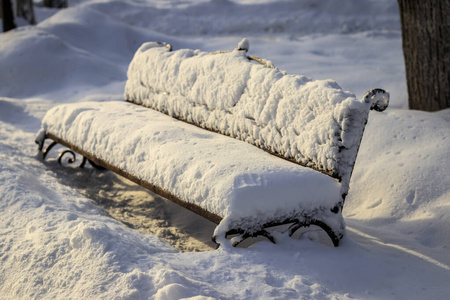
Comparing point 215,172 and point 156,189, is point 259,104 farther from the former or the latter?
point 156,189

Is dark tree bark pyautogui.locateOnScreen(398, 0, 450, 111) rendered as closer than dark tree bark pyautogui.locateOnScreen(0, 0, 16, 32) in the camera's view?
Yes

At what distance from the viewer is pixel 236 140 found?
4.02m

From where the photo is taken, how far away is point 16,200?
12.3ft

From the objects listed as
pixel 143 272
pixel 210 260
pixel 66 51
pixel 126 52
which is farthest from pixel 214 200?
pixel 126 52

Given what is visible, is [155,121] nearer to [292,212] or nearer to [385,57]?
[292,212]

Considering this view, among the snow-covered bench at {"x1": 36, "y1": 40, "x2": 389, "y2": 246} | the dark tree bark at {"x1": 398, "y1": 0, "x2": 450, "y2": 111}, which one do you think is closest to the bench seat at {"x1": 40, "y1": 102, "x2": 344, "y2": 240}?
the snow-covered bench at {"x1": 36, "y1": 40, "x2": 389, "y2": 246}

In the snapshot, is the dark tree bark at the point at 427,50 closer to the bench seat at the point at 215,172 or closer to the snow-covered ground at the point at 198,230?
the snow-covered ground at the point at 198,230

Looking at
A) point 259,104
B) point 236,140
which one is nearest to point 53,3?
point 236,140

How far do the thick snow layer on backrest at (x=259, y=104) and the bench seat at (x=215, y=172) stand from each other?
126 mm

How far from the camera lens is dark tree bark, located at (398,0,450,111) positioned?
539 cm

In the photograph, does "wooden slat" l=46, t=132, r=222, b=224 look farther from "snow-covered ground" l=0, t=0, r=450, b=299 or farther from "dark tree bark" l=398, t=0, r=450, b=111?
"dark tree bark" l=398, t=0, r=450, b=111

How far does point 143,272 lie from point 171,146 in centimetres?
124

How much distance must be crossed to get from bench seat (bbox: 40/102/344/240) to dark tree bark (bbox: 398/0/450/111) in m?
2.51

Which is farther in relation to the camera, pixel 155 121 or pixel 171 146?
pixel 155 121
